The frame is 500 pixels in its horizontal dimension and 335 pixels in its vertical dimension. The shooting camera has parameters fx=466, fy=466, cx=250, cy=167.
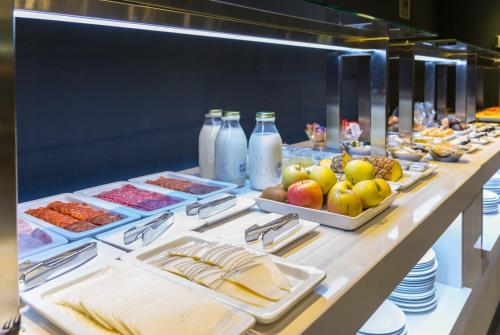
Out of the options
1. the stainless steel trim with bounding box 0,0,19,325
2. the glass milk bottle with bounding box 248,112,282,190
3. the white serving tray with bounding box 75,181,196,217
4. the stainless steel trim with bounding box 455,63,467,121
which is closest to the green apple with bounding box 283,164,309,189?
the glass milk bottle with bounding box 248,112,282,190

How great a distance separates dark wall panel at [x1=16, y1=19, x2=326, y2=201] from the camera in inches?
45.1

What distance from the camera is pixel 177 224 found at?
96 centimetres

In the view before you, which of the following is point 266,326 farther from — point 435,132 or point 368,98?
point 435,132

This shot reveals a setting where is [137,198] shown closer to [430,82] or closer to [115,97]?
[115,97]

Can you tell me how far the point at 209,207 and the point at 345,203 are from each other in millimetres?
289

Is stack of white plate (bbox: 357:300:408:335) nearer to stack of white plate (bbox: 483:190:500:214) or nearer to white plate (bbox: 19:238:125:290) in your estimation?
white plate (bbox: 19:238:125:290)

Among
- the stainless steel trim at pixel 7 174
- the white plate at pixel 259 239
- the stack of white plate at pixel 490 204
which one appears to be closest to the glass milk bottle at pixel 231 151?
the white plate at pixel 259 239

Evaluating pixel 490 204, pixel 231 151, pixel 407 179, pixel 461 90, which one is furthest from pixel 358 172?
pixel 461 90

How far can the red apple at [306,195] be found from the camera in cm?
103

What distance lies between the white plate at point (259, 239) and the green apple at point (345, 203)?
70mm

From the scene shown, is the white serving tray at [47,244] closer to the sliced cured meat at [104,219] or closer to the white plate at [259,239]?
the sliced cured meat at [104,219]

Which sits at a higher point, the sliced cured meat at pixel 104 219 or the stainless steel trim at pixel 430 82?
the stainless steel trim at pixel 430 82

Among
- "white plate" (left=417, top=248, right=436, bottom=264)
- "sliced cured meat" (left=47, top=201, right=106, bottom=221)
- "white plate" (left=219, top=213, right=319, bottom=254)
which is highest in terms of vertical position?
"sliced cured meat" (left=47, top=201, right=106, bottom=221)

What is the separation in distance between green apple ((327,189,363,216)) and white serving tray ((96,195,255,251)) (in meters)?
0.20
